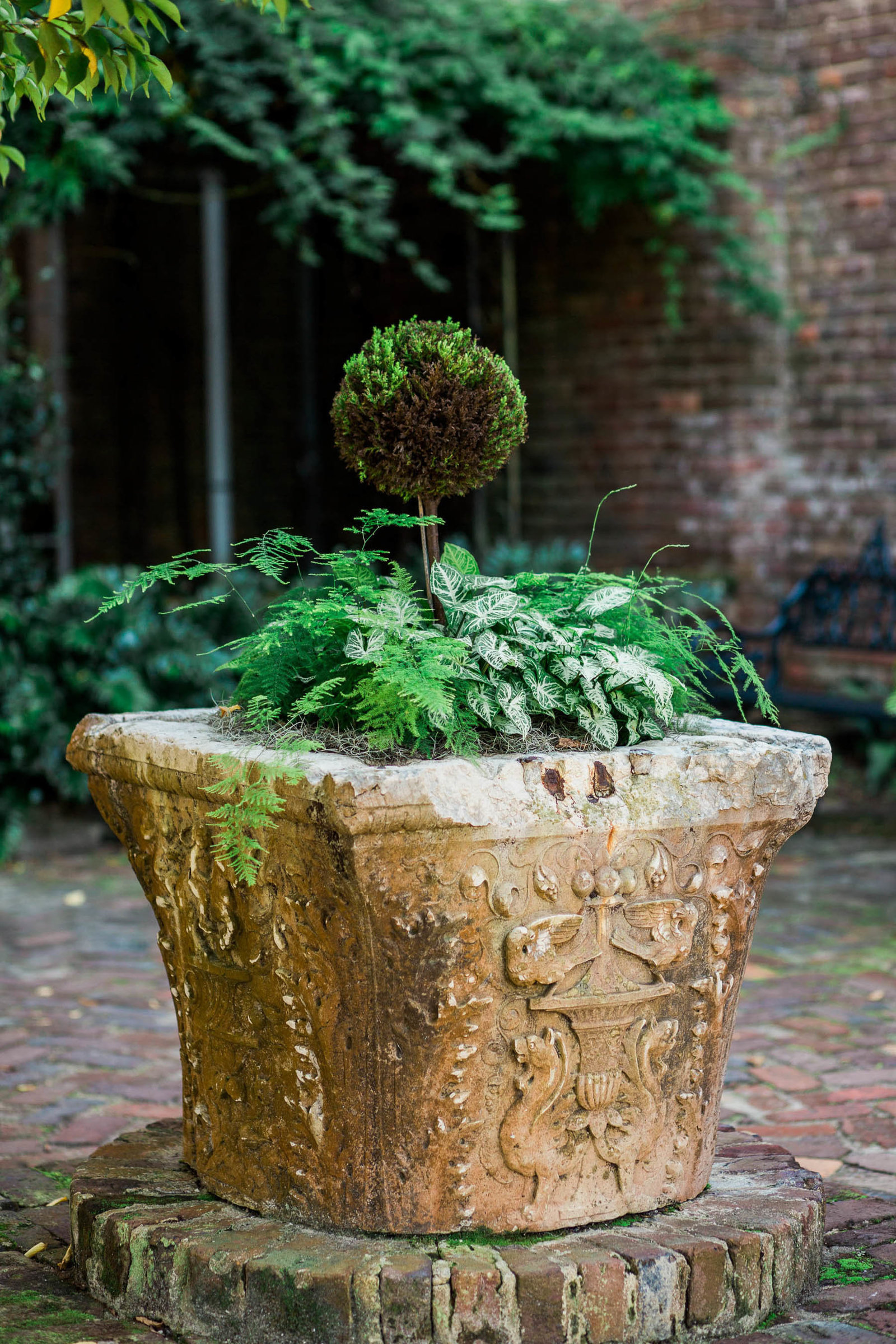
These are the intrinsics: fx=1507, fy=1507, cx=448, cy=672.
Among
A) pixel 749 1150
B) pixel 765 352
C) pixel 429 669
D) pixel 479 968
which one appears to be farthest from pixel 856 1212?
pixel 765 352

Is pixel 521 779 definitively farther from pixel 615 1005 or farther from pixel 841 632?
pixel 841 632

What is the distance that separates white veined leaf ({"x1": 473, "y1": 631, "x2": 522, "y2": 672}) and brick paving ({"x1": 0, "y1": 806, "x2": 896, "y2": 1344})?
1.13 metres

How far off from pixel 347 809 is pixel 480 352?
87 centimetres

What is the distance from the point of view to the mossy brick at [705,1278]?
2332mm

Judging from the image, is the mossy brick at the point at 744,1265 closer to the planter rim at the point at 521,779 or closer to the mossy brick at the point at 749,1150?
the mossy brick at the point at 749,1150

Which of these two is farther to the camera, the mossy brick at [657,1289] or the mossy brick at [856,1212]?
the mossy brick at [856,1212]

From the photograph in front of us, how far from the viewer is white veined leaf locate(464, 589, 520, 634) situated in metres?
2.53

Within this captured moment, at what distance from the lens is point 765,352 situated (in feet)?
23.8

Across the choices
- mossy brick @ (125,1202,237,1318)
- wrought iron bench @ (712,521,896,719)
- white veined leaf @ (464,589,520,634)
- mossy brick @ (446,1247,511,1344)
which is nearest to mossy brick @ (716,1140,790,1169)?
mossy brick @ (446,1247,511,1344)

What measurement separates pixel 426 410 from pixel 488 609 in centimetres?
35

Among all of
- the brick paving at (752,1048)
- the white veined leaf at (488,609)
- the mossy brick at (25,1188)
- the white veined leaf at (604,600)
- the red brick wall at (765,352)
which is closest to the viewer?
the white veined leaf at (488,609)

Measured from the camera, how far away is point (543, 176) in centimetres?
774

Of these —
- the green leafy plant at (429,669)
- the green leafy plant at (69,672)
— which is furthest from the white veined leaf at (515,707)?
the green leafy plant at (69,672)

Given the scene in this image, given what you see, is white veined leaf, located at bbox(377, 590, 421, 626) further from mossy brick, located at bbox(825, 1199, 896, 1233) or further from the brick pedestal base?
mossy brick, located at bbox(825, 1199, 896, 1233)
